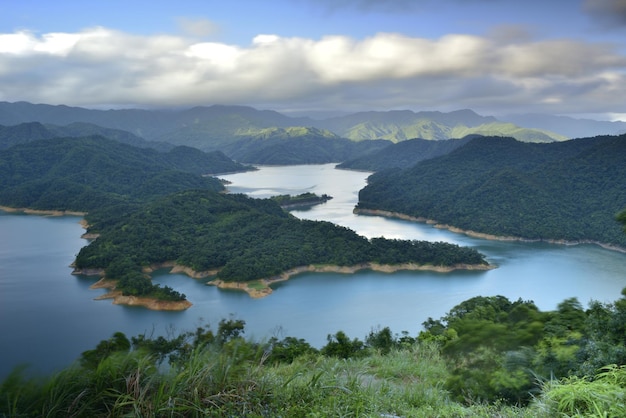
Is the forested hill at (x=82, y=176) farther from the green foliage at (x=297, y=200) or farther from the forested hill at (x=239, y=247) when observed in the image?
the forested hill at (x=239, y=247)

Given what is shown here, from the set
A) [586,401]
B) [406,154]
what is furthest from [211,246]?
[406,154]

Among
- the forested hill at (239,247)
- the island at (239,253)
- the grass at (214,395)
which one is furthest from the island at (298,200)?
the grass at (214,395)

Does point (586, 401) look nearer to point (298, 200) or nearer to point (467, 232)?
point (467, 232)

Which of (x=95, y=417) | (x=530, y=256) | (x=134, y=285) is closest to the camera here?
(x=95, y=417)

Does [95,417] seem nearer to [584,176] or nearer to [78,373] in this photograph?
[78,373]

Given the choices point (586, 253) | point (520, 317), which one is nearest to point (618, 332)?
point (520, 317)

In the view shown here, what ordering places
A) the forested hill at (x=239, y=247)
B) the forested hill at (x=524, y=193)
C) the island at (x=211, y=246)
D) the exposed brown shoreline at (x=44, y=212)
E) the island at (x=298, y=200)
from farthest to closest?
the island at (x=298, y=200) → the exposed brown shoreline at (x=44, y=212) → the forested hill at (x=524, y=193) → the forested hill at (x=239, y=247) → the island at (x=211, y=246)

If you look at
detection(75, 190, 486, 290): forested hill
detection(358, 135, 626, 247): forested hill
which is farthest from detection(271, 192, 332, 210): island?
detection(75, 190, 486, 290): forested hill
